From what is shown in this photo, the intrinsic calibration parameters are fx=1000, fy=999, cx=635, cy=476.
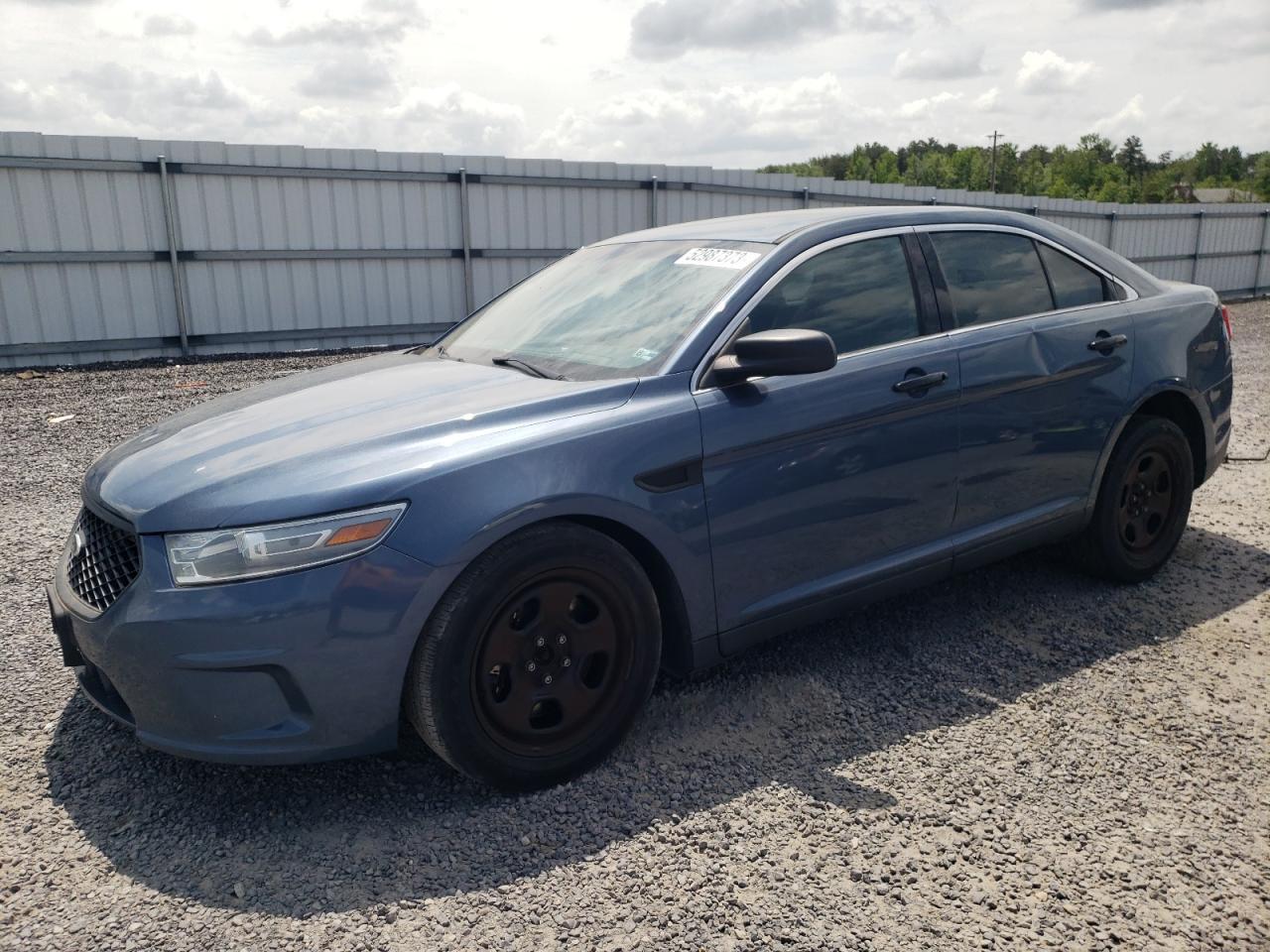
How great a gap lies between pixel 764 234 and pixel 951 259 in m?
0.82

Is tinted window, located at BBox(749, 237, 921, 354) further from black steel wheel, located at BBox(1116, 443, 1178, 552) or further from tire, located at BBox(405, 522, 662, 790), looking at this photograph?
black steel wheel, located at BBox(1116, 443, 1178, 552)

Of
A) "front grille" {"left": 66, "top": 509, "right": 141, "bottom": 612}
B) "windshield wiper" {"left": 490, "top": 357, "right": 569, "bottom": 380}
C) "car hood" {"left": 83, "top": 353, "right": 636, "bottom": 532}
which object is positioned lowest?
"front grille" {"left": 66, "top": 509, "right": 141, "bottom": 612}

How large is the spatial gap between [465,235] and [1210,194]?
132835mm

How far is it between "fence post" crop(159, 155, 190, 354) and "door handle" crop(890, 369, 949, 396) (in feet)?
34.3

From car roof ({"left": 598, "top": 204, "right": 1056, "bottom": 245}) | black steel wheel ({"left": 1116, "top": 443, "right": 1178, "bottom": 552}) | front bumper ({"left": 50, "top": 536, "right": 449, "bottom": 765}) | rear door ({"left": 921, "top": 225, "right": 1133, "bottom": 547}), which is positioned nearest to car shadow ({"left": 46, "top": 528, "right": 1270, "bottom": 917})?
front bumper ({"left": 50, "top": 536, "right": 449, "bottom": 765})

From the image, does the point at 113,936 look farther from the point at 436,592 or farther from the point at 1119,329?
the point at 1119,329

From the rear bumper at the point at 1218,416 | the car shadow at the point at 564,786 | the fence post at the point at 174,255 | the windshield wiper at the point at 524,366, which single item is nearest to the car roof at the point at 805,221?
the windshield wiper at the point at 524,366

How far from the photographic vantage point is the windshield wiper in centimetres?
324

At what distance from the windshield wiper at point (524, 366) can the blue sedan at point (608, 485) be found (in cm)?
1

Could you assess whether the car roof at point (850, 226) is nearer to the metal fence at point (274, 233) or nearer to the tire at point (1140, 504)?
the tire at point (1140, 504)

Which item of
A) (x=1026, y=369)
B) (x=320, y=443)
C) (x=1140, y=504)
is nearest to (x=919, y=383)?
(x=1026, y=369)

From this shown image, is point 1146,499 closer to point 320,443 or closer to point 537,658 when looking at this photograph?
point 537,658

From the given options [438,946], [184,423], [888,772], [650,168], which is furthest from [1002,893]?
[650,168]

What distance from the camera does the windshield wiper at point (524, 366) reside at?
3.24 meters
